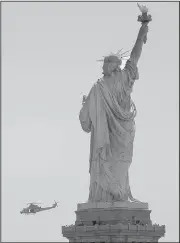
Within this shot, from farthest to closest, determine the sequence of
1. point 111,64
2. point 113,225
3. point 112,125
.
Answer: point 111,64 → point 112,125 → point 113,225

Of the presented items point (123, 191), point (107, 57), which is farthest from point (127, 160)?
point (107, 57)

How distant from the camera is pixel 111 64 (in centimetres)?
4244

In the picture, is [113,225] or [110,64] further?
[110,64]

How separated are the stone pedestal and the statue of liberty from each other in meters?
Answer: 0.59

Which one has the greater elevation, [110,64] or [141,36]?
[141,36]

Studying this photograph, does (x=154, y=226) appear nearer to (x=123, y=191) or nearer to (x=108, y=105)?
(x=123, y=191)

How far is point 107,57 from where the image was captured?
1674 inches

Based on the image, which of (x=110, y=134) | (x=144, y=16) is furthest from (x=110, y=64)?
(x=110, y=134)

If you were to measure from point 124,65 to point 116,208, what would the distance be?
18.4 feet

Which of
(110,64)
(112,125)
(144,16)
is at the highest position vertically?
(144,16)

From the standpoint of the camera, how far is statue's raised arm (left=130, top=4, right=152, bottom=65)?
42469mm

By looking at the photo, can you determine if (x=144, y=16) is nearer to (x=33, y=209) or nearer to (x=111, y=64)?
(x=111, y=64)

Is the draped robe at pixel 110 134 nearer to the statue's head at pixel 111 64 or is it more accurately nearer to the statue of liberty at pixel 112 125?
the statue of liberty at pixel 112 125

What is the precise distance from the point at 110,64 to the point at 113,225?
6.19 m
